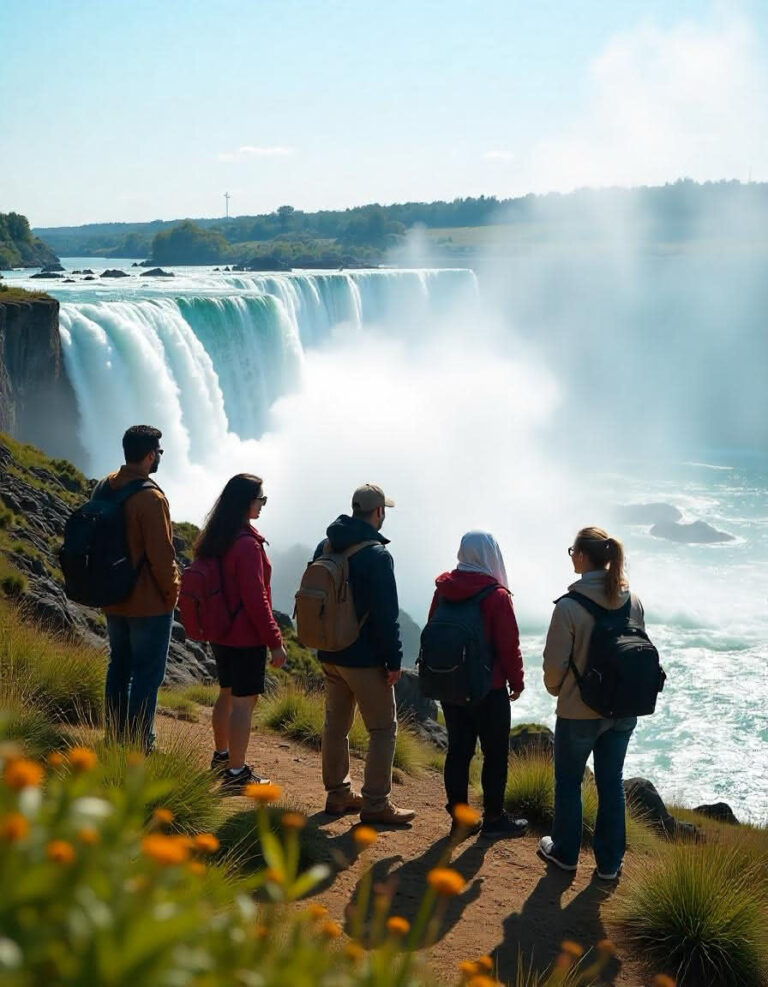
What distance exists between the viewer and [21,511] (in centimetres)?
1402

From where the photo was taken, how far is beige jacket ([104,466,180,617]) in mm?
5703

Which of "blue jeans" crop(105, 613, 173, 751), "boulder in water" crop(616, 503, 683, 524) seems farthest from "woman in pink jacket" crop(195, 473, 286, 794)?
"boulder in water" crop(616, 503, 683, 524)

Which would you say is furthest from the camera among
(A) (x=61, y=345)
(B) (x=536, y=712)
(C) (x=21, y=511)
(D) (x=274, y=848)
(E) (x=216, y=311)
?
(E) (x=216, y=311)

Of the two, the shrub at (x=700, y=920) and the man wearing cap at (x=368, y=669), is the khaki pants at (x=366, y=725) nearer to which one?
the man wearing cap at (x=368, y=669)

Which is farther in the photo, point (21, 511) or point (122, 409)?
point (122, 409)

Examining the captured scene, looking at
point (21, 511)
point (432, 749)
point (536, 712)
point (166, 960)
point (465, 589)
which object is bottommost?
point (536, 712)

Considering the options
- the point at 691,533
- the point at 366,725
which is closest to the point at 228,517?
the point at 366,725

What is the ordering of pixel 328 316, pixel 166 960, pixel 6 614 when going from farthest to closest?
pixel 328 316, pixel 6 614, pixel 166 960

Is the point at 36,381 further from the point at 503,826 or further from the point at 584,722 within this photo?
the point at 584,722

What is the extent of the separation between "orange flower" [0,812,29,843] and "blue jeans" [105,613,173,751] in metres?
4.40

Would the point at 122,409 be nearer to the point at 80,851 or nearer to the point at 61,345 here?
the point at 61,345

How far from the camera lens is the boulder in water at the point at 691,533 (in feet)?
124

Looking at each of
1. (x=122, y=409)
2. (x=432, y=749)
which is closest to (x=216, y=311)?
(x=122, y=409)

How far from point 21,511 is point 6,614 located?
20.4 feet
